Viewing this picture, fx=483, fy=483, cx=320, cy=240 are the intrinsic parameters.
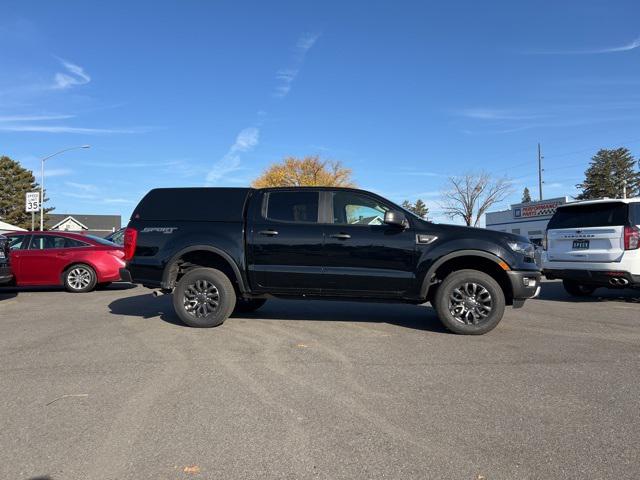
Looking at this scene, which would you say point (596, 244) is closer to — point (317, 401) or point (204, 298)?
point (204, 298)

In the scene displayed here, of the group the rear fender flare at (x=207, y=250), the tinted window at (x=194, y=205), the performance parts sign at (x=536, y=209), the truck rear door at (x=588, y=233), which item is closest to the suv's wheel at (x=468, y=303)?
the rear fender flare at (x=207, y=250)

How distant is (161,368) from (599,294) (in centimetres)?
1034

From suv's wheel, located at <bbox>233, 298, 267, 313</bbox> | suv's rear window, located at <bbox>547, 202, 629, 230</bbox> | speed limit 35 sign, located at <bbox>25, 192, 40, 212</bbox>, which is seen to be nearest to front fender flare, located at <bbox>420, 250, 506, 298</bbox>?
suv's wheel, located at <bbox>233, 298, 267, 313</bbox>

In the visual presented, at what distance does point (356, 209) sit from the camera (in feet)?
22.2

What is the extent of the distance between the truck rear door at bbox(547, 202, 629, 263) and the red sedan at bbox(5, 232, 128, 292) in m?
9.56

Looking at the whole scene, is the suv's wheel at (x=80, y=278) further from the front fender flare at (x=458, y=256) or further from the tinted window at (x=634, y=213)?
the tinted window at (x=634, y=213)

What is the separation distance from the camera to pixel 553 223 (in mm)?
10188

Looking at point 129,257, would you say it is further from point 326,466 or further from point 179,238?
point 326,466

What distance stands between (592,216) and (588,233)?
41cm

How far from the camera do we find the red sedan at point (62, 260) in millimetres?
10922

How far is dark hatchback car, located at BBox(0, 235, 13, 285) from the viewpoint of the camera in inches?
365

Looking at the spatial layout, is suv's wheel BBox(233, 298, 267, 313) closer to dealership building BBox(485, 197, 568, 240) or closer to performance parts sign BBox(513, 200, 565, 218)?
dealership building BBox(485, 197, 568, 240)

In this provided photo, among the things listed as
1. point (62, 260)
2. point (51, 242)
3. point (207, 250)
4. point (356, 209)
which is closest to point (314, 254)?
point (356, 209)

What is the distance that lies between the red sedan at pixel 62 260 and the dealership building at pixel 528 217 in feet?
140
